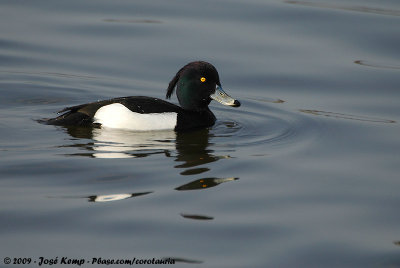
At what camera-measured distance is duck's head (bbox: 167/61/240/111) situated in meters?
9.22

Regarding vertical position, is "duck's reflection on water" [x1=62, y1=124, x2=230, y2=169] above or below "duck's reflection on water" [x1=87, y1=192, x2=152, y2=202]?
above

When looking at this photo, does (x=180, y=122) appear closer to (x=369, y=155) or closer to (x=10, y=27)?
(x=369, y=155)

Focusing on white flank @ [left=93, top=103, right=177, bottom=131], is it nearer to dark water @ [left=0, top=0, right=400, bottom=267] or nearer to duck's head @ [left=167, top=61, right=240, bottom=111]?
dark water @ [left=0, top=0, right=400, bottom=267]

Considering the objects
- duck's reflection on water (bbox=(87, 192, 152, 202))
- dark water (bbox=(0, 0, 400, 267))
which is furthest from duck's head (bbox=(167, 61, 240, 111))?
duck's reflection on water (bbox=(87, 192, 152, 202))

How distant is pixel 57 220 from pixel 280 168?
99.5 inches

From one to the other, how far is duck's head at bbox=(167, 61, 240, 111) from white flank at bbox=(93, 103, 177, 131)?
21.9 inches

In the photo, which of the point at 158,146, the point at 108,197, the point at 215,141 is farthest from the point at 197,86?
the point at 108,197

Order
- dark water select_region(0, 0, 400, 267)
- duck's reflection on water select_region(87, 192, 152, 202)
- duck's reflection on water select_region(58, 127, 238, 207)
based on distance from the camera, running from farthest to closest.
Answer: duck's reflection on water select_region(58, 127, 238, 207) → duck's reflection on water select_region(87, 192, 152, 202) → dark water select_region(0, 0, 400, 267)

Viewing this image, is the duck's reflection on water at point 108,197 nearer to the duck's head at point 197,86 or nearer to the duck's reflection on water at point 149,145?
the duck's reflection on water at point 149,145

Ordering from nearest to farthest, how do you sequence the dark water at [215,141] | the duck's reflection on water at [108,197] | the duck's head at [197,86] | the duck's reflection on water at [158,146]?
the dark water at [215,141], the duck's reflection on water at [108,197], the duck's reflection on water at [158,146], the duck's head at [197,86]

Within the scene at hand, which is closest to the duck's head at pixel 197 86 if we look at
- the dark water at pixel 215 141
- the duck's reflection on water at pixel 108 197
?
the dark water at pixel 215 141

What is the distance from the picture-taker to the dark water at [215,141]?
5695mm

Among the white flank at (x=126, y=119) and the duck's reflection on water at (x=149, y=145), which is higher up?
the white flank at (x=126, y=119)

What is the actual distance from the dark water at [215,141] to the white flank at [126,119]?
0.14 metres
